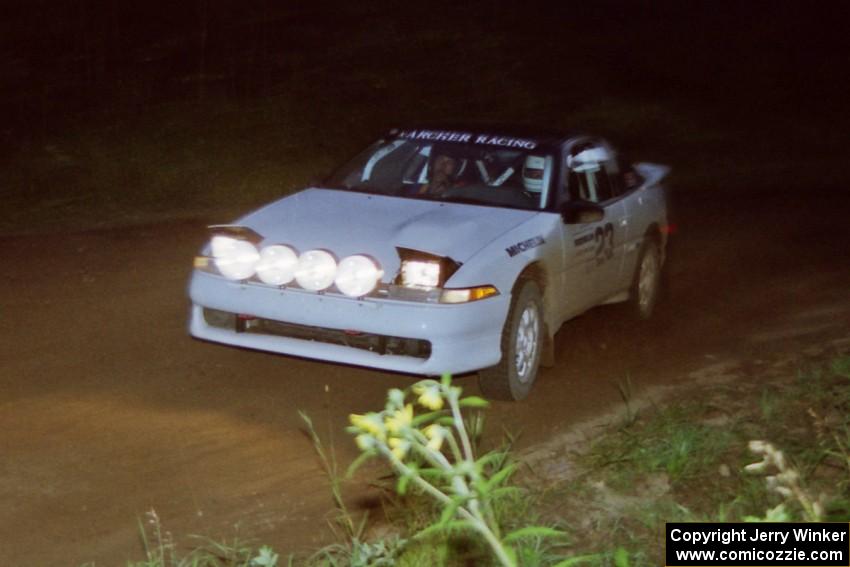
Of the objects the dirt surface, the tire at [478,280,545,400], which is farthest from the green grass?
the tire at [478,280,545,400]

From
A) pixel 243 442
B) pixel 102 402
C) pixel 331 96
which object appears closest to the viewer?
pixel 243 442

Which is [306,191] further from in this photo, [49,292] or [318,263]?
[49,292]

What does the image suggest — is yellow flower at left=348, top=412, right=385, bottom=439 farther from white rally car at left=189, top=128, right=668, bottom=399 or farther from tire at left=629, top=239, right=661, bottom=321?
tire at left=629, top=239, right=661, bottom=321

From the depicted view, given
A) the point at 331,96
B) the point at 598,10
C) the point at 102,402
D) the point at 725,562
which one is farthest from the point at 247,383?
the point at 598,10

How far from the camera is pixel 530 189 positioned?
852 cm

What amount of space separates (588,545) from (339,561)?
1.07 metres

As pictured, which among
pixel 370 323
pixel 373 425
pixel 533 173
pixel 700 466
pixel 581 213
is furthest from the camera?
pixel 533 173

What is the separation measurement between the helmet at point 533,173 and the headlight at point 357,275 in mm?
1584

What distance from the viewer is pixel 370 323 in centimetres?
721

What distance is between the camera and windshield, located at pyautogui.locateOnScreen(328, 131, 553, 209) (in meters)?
8.48

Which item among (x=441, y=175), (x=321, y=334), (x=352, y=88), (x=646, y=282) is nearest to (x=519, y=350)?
(x=321, y=334)

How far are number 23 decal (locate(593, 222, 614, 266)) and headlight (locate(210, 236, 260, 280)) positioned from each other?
2244 millimetres

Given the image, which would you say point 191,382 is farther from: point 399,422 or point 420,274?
point 399,422

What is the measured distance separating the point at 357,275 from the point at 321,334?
0.40 meters
